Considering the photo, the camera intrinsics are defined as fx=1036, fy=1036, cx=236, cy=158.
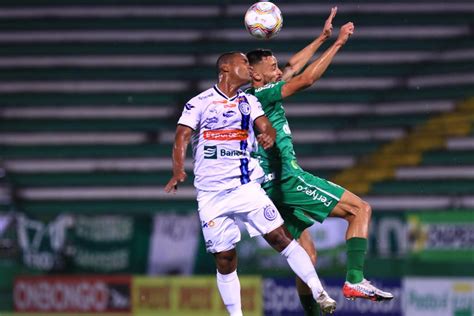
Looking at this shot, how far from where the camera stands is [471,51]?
15203mm

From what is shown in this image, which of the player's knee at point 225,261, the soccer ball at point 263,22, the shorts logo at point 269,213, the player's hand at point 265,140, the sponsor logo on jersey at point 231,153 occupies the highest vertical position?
the soccer ball at point 263,22

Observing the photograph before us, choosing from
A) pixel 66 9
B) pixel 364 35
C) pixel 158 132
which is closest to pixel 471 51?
pixel 364 35

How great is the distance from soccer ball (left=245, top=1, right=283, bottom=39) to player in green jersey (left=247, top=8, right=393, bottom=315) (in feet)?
0.45

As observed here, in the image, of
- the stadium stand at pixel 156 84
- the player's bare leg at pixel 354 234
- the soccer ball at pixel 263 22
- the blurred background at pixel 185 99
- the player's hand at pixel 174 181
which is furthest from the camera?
the stadium stand at pixel 156 84

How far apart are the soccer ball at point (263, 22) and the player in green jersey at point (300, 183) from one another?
0.14 m

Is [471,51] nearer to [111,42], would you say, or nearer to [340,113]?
[340,113]

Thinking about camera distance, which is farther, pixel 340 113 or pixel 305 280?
pixel 340 113

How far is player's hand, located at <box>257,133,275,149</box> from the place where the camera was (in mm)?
6832

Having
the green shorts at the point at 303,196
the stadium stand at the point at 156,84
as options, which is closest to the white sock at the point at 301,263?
the green shorts at the point at 303,196

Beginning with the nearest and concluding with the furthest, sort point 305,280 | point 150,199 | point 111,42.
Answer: point 305,280, point 150,199, point 111,42

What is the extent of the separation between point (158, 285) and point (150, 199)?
11.7 ft

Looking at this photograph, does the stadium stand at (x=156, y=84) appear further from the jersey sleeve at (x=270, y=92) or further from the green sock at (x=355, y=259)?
the green sock at (x=355, y=259)

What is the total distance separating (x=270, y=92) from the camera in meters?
7.27

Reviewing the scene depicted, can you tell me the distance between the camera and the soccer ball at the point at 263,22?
7.45 metres
